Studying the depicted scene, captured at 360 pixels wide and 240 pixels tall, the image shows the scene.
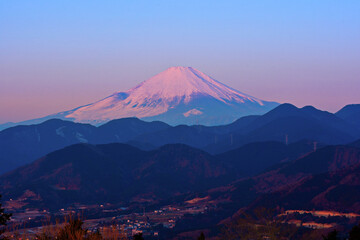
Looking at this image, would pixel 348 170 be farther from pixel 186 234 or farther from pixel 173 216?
pixel 186 234

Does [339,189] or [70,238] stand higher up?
[70,238]

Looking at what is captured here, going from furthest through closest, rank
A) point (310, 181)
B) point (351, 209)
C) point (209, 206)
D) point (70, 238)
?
point (209, 206) < point (310, 181) < point (351, 209) < point (70, 238)

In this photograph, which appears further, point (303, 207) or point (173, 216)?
point (173, 216)

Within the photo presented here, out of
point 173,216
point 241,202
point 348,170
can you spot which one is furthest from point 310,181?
point 173,216

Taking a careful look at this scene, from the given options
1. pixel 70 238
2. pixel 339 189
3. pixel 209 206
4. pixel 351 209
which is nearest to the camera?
pixel 70 238

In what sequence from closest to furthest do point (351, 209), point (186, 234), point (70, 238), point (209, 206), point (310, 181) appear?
point (70, 238) → point (186, 234) → point (351, 209) → point (310, 181) → point (209, 206)

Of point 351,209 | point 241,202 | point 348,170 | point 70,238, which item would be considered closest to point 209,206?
point 241,202

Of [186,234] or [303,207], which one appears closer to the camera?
[186,234]

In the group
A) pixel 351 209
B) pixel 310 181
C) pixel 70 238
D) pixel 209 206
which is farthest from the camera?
pixel 209 206

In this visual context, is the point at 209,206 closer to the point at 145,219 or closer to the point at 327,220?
the point at 145,219

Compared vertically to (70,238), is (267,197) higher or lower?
lower
